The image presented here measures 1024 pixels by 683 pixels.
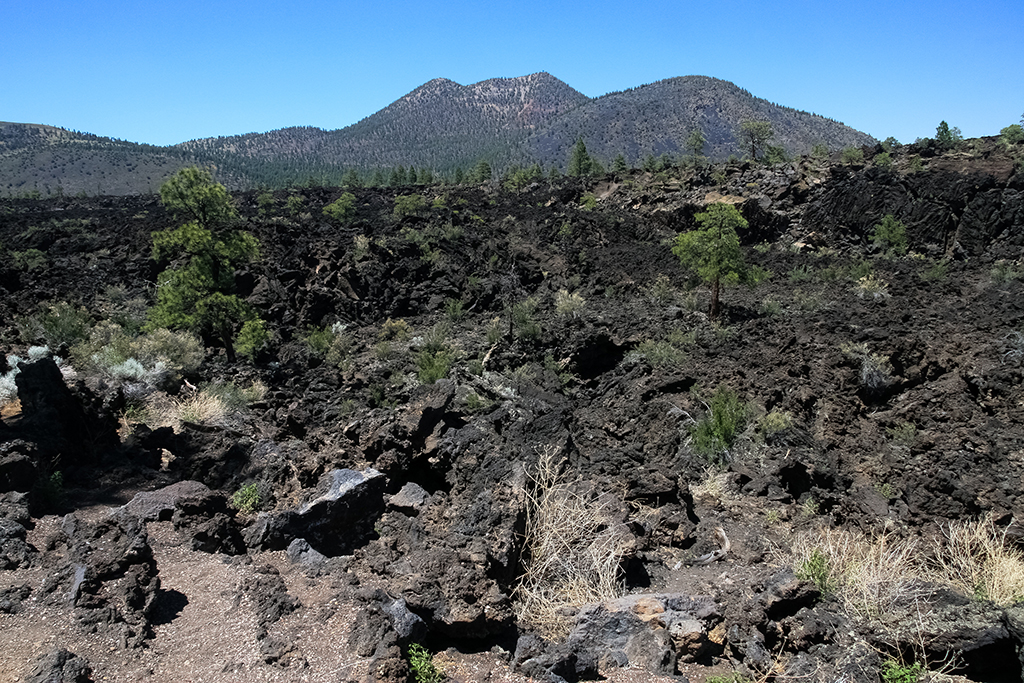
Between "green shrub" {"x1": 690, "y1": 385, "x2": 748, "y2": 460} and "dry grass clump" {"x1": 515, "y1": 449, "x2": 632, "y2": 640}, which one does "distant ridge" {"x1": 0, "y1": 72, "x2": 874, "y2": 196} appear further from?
"dry grass clump" {"x1": 515, "y1": 449, "x2": 632, "y2": 640}

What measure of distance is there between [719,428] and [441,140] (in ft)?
458

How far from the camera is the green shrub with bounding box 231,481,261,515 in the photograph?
20.5ft

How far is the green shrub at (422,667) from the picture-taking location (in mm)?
3898

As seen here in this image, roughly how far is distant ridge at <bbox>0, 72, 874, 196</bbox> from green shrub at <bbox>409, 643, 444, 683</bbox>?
89.0 m

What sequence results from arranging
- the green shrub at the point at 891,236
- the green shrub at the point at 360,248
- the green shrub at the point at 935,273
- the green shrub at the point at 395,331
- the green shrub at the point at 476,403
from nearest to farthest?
the green shrub at the point at 476,403
the green shrub at the point at 395,331
the green shrub at the point at 935,273
the green shrub at the point at 360,248
the green shrub at the point at 891,236

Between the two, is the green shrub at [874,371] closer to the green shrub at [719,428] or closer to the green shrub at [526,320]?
the green shrub at [719,428]

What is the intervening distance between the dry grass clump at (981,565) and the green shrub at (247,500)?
673 cm

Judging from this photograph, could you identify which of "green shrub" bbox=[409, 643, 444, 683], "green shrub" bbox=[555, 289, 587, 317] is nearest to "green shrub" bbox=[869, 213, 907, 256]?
"green shrub" bbox=[555, 289, 587, 317]

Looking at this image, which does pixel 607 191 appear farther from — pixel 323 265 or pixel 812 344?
pixel 812 344

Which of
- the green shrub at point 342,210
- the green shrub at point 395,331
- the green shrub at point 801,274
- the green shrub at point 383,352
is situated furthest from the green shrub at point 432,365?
the green shrub at point 342,210

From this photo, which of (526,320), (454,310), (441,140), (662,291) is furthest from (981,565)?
(441,140)

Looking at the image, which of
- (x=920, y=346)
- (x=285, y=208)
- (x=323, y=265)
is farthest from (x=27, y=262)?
(x=920, y=346)

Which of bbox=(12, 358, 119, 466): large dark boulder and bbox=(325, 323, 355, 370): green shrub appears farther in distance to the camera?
bbox=(325, 323, 355, 370): green shrub

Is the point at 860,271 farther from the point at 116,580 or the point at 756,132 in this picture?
the point at 756,132
